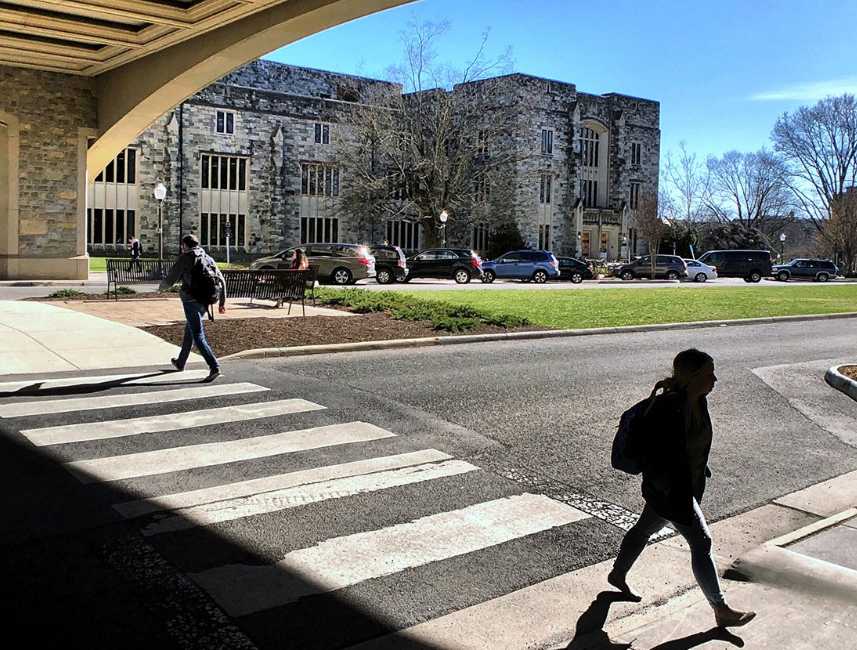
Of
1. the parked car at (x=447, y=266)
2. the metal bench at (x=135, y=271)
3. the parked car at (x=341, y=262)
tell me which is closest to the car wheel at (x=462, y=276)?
the parked car at (x=447, y=266)

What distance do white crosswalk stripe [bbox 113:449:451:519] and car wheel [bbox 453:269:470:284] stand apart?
31086 millimetres

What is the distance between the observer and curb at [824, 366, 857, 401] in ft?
Answer: 34.3

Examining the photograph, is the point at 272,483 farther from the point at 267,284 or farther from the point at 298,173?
the point at 298,173

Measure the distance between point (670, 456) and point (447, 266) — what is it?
3441 centimetres

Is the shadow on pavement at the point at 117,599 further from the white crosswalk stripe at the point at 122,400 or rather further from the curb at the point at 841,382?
the curb at the point at 841,382

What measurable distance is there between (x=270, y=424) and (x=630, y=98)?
69238mm

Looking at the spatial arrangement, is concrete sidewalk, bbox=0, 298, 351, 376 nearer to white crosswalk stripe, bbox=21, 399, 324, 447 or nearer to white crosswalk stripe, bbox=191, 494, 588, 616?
white crosswalk stripe, bbox=21, 399, 324, 447

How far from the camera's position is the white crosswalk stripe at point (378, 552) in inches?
162

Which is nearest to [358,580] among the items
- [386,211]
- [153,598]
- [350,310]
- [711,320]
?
[153,598]

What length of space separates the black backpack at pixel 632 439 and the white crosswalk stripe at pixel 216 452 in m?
3.51

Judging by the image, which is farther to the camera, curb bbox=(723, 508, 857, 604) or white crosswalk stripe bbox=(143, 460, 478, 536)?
white crosswalk stripe bbox=(143, 460, 478, 536)

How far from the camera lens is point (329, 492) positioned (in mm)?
5688

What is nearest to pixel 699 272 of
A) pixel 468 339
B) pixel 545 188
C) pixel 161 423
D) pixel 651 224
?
pixel 651 224

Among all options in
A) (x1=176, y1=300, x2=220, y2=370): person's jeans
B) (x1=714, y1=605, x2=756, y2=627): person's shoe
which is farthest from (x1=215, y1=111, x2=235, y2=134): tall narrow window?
(x1=714, y1=605, x2=756, y2=627): person's shoe
